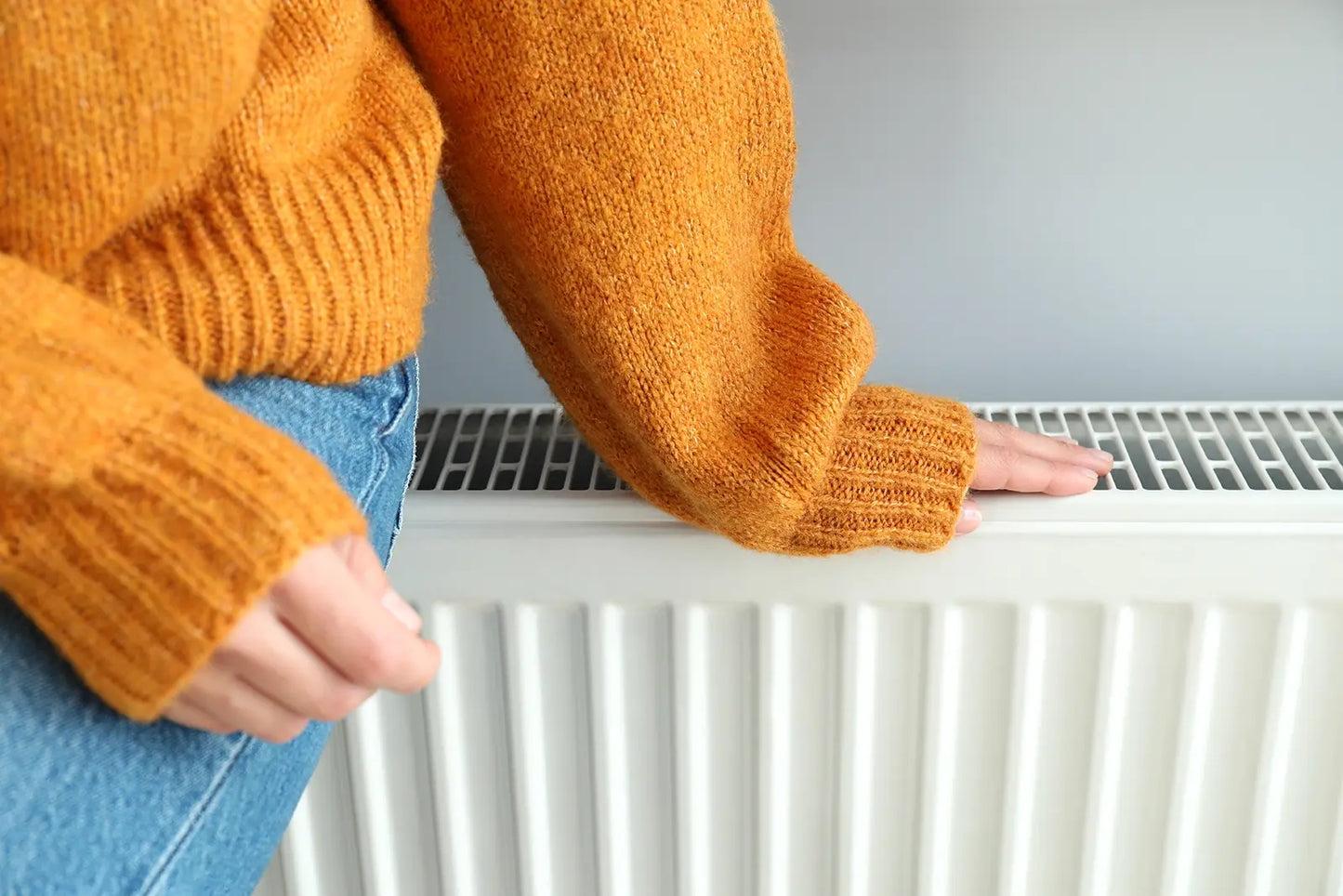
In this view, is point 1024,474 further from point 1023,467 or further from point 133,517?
point 133,517

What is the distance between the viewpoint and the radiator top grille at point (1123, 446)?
0.63 m

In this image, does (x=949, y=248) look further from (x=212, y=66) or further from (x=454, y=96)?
(x=212, y=66)

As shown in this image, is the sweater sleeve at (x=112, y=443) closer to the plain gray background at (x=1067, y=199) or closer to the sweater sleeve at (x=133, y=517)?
the sweater sleeve at (x=133, y=517)

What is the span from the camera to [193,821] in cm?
38

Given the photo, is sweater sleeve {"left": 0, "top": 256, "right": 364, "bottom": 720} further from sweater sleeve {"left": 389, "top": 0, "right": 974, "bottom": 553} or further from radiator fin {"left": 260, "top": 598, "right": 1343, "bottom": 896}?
radiator fin {"left": 260, "top": 598, "right": 1343, "bottom": 896}

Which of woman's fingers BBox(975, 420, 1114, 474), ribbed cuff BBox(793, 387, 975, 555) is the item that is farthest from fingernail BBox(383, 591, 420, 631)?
woman's fingers BBox(975, 420, 1114, 474)

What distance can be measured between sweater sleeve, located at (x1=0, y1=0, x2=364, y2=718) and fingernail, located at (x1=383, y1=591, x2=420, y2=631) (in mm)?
37

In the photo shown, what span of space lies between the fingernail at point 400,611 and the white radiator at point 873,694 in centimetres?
23

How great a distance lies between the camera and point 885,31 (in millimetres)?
693

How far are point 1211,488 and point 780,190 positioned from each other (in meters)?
0.29

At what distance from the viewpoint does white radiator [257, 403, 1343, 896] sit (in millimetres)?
610

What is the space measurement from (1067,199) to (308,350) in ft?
1.68

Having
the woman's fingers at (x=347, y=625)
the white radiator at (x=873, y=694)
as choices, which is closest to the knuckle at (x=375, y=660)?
the woman's fingers at (x=347, y=625)

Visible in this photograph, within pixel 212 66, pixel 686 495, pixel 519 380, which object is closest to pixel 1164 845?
pixel 686 495
